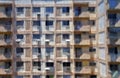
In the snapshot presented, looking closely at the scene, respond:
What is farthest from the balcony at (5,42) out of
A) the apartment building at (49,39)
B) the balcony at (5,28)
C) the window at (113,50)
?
the window at (113,50)

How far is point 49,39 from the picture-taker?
143 ft

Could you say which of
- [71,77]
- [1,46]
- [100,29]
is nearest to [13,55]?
[1,46]

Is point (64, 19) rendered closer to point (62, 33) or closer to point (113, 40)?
point (62, 33)

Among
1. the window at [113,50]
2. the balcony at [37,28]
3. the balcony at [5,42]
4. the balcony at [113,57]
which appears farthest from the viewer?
the balcony at [37,28]

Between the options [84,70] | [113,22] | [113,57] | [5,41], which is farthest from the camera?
[5,41]

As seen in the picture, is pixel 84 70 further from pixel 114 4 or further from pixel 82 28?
pixel 114 4

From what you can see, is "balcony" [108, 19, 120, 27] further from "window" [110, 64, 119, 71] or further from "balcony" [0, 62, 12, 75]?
"balcony" [0, 62, 12, 75]

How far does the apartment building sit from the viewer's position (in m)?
43.1

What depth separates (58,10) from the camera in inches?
1715

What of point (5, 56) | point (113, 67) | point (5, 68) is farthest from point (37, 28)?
point (113, 67)

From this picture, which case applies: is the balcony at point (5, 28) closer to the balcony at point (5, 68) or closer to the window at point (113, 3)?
the balcony at point (5, 68)

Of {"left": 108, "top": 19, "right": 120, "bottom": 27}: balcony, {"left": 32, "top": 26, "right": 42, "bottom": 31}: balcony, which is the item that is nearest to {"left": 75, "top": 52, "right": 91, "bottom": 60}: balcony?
{"left": 32, "top": 26, "right": 42, "bottom": 31}: balcony

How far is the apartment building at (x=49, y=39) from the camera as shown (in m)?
43.1

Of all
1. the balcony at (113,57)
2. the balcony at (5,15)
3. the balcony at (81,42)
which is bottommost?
the balcony at (113,57)
